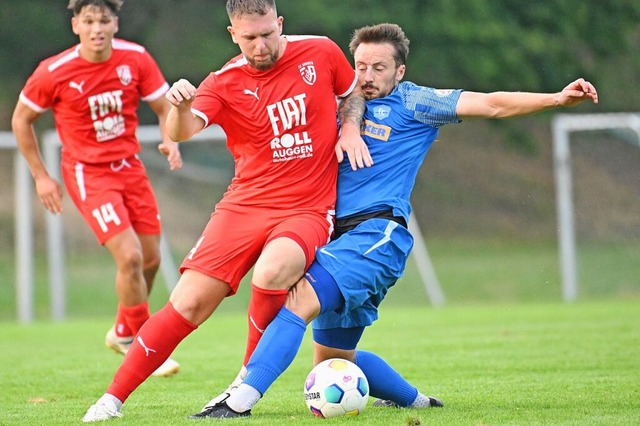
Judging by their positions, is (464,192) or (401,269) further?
(464,192)

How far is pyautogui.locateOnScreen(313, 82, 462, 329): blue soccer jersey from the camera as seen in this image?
213 inches

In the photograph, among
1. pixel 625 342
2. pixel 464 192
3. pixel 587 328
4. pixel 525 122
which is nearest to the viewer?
pixel 625 342

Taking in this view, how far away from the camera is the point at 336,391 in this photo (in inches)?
214

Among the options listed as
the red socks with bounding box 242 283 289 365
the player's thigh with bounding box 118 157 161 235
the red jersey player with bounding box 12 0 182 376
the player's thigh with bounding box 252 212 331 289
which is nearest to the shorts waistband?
the player's thigh with bounding box 252 212 331 289

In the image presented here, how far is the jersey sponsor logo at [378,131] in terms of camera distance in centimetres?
582

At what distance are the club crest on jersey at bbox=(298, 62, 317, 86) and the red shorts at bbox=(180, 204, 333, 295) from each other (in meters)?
0.67

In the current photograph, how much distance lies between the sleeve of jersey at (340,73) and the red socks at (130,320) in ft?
9.12

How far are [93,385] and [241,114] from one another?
8.25ft

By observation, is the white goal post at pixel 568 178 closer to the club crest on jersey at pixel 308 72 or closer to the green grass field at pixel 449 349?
the green grass field at pixel 449 349

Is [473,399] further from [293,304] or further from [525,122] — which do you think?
[525,122]

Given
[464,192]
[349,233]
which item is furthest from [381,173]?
[464,192]

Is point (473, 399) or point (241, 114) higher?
point (241, 114)

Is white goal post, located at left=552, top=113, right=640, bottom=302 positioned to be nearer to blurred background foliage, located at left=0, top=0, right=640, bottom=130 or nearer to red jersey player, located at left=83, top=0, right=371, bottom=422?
blurred background foliage, located at left=0, top=0, right=640, bottom=130

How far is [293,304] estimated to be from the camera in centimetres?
535
